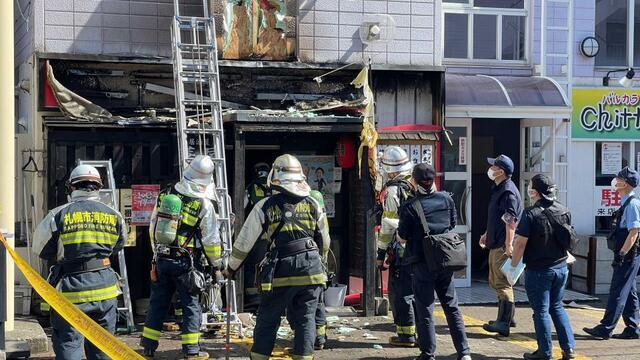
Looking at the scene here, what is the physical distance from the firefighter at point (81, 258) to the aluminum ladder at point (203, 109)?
206 centimetres

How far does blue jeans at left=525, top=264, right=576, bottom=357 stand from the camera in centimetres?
820

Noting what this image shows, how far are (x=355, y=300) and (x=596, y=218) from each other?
524 cm

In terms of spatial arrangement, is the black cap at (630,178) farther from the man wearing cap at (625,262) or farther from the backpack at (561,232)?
the backpack at (561,232)

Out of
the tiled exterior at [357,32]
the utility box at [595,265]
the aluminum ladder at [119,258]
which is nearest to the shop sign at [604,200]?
the utility box at [595,265]

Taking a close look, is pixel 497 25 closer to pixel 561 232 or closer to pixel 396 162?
pixel 396 162

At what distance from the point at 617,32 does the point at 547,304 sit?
25.0 ft

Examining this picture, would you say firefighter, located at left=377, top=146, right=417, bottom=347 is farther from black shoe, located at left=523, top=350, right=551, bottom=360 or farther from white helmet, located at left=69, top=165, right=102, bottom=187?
white helmet, located at left=69, top=165, right=102, bottom=187

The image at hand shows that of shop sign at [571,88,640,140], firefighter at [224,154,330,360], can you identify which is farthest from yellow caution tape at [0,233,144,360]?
shop sign at [571,88,640,140]

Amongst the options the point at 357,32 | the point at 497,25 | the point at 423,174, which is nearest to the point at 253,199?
the point at 357,32

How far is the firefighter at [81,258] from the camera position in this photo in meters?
6.65

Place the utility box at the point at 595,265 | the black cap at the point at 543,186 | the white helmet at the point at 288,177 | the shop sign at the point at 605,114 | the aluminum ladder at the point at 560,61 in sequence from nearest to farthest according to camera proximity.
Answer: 1. the white helmet at the point at 288,177
2. the black cap at the point at 543,186
3. the utility box at the point at 595,265
4. the aluminum ladder at the point at 560,61
5. the shop sign at the point at 605,114

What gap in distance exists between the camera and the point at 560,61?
13477 millimetres

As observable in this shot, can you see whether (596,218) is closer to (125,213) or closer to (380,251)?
(380,251)

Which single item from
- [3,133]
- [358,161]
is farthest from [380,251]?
[3,133]
